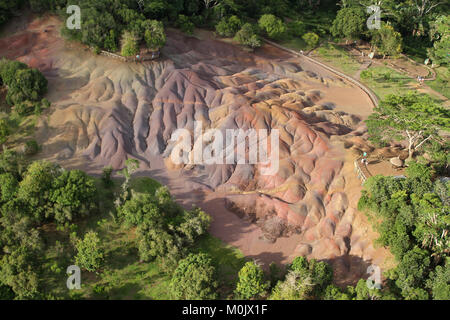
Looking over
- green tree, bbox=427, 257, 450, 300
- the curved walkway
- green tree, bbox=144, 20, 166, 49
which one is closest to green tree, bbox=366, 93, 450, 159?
green tree, bbox=427, 257, 450, 300

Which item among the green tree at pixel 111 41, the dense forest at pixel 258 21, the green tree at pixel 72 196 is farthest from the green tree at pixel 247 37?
the green tree at pixel 72 196

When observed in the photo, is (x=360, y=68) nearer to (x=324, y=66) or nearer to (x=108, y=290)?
(x=324, y=66)

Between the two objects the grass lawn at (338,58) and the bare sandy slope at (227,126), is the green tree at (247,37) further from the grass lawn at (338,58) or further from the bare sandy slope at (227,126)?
the grass lawn at (338,58)

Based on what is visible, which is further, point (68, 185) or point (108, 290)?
point (68, 185)

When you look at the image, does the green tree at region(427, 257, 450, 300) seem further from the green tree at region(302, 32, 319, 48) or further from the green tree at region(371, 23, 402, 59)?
the green tree at region(302, 32, 319, 48)

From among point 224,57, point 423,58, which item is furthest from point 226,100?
point 423,58

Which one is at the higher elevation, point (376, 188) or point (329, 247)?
point (376, 188)

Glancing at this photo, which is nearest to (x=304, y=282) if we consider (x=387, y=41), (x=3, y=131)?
(x=3, y=131)
